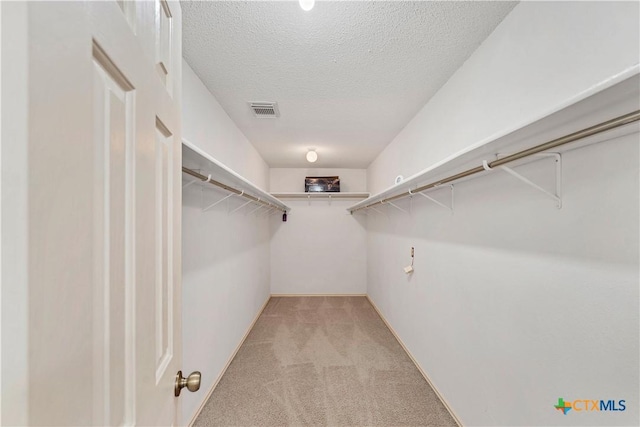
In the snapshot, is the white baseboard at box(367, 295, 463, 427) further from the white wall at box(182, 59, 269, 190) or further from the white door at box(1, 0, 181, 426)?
the white wall at box(182, 59, 269, 190)

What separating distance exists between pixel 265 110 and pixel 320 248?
2.85m

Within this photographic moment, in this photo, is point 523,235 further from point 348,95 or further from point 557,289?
point 348,95

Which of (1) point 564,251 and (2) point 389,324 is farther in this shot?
(2) point 389,324

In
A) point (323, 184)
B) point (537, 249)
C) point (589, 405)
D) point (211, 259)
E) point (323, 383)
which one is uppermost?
point (323, 184)

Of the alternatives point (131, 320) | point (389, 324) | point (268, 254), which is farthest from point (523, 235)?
point (268, 254)

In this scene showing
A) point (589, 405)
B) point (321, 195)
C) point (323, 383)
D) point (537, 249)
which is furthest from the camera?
point (321, 195)

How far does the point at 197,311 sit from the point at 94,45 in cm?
174

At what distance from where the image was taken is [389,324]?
10.2ft

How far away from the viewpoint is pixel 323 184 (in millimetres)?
4359

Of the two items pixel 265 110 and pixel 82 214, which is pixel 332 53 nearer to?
pixel 265 110

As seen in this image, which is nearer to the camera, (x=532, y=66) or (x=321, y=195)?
(x=532, y=66)

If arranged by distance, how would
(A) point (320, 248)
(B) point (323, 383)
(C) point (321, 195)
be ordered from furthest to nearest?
(A) point (320, 248) < (C) point (321, 195) < (B) point (323, 383)

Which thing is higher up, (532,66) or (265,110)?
(265,110)

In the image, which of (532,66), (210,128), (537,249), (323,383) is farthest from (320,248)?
(532,66)
